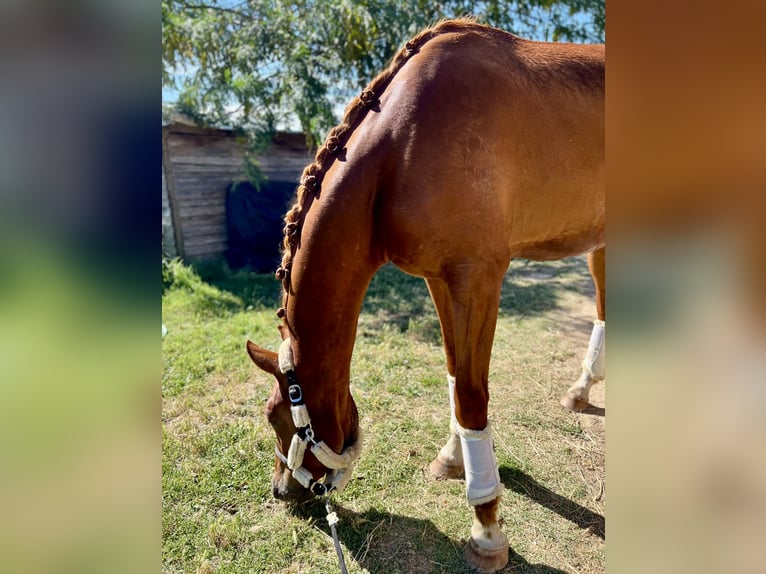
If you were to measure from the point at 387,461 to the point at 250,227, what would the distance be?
618 centimetres

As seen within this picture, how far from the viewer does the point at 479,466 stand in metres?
2.13

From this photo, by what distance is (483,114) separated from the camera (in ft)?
6.53

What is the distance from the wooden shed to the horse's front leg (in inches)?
262

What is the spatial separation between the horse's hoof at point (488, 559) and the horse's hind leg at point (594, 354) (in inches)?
66.5

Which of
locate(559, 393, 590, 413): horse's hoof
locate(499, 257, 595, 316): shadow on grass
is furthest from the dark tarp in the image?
locate(559, 393, 590, 413): horse's hoof

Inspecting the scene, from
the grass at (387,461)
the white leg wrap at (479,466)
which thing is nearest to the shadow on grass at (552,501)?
the grass at (387,461)

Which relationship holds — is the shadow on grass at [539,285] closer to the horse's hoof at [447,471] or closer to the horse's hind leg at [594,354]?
the horse's hind leg at [594,354]

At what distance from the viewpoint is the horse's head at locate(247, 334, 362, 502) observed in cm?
A: 203

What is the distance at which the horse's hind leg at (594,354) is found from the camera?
3391 millimetres

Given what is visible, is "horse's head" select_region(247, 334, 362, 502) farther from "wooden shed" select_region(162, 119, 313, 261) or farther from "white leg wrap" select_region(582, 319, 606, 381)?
"wooden shed" select_region(162, 119, 313, 261)

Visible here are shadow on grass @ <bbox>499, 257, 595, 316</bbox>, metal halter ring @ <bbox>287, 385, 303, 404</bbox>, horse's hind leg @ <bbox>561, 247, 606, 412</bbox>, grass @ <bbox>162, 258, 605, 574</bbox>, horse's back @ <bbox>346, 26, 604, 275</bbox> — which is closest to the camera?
horse's back @ <bbox>346, 26, 604, 275</bbox>
